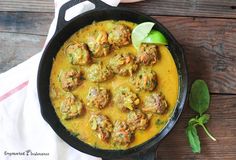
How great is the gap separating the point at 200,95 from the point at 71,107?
0.71 meters

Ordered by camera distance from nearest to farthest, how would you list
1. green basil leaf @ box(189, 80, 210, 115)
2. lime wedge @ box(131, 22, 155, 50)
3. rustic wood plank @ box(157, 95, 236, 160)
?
lime wedge @ box(131, 22, 155, 50), green basil leaf @ box(189, 80, 210, 115), rustic wood plank @ box(157, 95, 236, 160)

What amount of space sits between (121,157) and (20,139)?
1.90 ft

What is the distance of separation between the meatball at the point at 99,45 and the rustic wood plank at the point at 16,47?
1.19 ft

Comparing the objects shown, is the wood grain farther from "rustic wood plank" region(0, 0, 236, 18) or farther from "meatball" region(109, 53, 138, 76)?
"meatball" region(109, 53, 138, 76)

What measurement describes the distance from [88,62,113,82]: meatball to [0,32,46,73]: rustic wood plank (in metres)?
0.40

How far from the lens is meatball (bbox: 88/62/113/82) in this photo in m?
2.47

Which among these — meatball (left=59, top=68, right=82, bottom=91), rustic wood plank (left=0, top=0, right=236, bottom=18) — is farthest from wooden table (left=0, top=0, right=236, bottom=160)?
meatball (left=59, top=68, right=82, bottom=91)

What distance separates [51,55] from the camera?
8.30ft

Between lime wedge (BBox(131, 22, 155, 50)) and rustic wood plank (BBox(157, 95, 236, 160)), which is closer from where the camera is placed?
lime wedge (BBox(131, 22, 155, 50))

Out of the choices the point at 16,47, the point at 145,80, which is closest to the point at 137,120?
the point at 145,80

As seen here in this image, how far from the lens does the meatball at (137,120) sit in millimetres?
2494

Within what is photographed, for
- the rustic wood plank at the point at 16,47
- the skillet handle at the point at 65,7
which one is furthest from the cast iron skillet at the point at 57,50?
the rustic wood plank at the point at 16,47

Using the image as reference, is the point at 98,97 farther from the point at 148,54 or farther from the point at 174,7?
the point at 174,7

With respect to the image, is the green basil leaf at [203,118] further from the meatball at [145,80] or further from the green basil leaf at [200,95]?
the meatball at [145,80]
